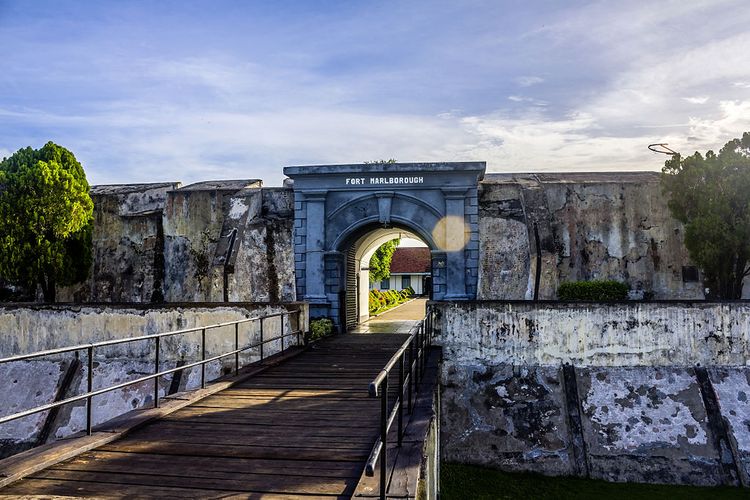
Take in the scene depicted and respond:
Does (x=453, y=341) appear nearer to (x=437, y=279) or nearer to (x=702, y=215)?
(x=437, y=279)

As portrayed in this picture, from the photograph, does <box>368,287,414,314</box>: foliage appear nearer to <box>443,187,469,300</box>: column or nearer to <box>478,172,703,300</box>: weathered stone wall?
<box>478,172,703,300</box>: weathered stone wall

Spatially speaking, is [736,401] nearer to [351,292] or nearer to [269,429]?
[351,292]

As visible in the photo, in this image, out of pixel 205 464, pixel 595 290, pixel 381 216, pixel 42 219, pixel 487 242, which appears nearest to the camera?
pixel 205 464

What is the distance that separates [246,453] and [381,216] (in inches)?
390

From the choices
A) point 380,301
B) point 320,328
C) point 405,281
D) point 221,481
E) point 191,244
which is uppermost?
point 191,244

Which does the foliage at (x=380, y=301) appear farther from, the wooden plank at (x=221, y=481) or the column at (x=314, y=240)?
the wooden plank at (x=221, y=481)

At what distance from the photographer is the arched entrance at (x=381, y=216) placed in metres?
14.6

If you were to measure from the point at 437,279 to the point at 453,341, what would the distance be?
9.11 feet

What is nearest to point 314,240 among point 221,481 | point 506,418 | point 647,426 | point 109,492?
point 506,418

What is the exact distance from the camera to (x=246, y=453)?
5312 mm

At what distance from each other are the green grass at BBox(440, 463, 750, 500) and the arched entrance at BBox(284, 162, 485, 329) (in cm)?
497

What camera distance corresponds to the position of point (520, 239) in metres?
15.6

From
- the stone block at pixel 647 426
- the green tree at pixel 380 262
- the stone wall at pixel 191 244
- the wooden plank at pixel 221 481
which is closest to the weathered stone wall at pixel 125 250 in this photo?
the stone wall at pixel 191 244

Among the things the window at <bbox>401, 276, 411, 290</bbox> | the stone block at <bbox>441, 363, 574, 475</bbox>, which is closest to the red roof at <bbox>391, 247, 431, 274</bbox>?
the window at <bbox>401, 276, 411, 290</bbox>
